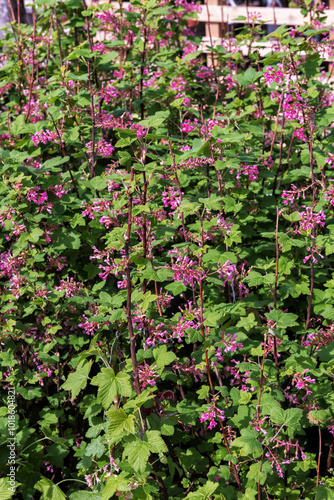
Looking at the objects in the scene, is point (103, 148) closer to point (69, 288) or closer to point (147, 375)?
point (69, 288)

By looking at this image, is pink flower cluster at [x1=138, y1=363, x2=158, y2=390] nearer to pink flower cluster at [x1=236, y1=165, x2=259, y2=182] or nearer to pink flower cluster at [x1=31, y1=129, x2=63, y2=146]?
pink flower cluster at [x1=236, y1=165, x2=259, y2=182]

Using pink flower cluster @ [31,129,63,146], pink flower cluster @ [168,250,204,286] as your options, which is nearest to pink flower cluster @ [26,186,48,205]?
pink flower cluster @ [31,129,63,146]

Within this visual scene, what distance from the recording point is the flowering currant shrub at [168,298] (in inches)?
89.1

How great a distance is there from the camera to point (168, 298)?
2.50 metres

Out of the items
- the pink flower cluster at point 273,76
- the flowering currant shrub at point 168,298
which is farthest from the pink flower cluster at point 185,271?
the pink flower cluster at point 273,76

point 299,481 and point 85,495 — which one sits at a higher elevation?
point 85,495

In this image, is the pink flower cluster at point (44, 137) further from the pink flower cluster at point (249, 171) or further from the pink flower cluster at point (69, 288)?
the pink flower cluster at point (249, 171)

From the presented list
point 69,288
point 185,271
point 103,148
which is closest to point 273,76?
point 103,148

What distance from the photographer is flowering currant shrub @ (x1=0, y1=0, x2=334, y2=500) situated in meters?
2.26

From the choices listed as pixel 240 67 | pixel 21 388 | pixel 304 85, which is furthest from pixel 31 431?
pixel 240 67

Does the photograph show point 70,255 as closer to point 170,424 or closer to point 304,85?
point 170,424

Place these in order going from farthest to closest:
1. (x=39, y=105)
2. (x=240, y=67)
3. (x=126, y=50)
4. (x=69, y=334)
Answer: (x=240, y=67)
(x=126, y=50)
(x=39, y=105)
(x=69, y=334)

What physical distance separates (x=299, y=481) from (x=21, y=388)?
1517 millimetres

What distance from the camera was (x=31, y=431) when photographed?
2668mm
